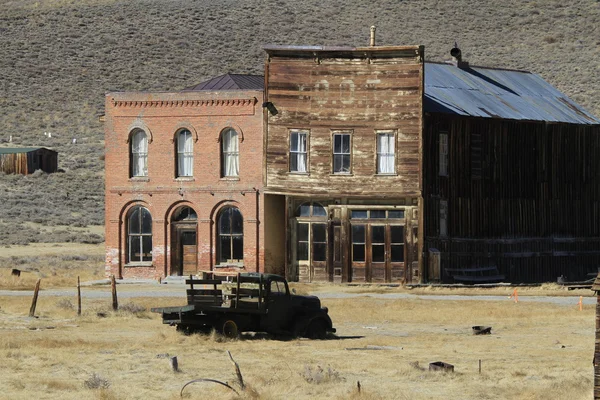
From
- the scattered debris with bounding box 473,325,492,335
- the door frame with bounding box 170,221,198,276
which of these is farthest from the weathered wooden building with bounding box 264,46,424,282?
the scattered debris with bounding box 473,325,492,335

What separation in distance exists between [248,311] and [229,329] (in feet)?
1.79

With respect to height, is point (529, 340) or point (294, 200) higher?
point (294, 200)

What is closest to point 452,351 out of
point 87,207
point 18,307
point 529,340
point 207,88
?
point 529,340

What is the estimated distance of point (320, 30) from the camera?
411 feet

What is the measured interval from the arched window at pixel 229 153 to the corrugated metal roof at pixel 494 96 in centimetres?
691

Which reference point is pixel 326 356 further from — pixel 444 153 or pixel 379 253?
pixel 444 153

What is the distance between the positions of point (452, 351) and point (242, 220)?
2254 cm

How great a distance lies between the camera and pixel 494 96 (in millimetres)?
53750

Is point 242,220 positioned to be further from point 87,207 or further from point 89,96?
point 89,96

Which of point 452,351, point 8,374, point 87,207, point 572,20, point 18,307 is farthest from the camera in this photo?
point 572,20

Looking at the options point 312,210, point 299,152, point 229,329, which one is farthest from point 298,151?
point 229,329

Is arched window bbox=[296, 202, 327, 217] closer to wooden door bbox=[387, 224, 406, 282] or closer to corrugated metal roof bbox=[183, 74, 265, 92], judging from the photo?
wooden door bbox=[387, 224, 406, 282]

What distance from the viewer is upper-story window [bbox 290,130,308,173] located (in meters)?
48.4

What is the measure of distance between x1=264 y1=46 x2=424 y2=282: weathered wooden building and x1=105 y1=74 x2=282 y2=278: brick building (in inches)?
41.5
